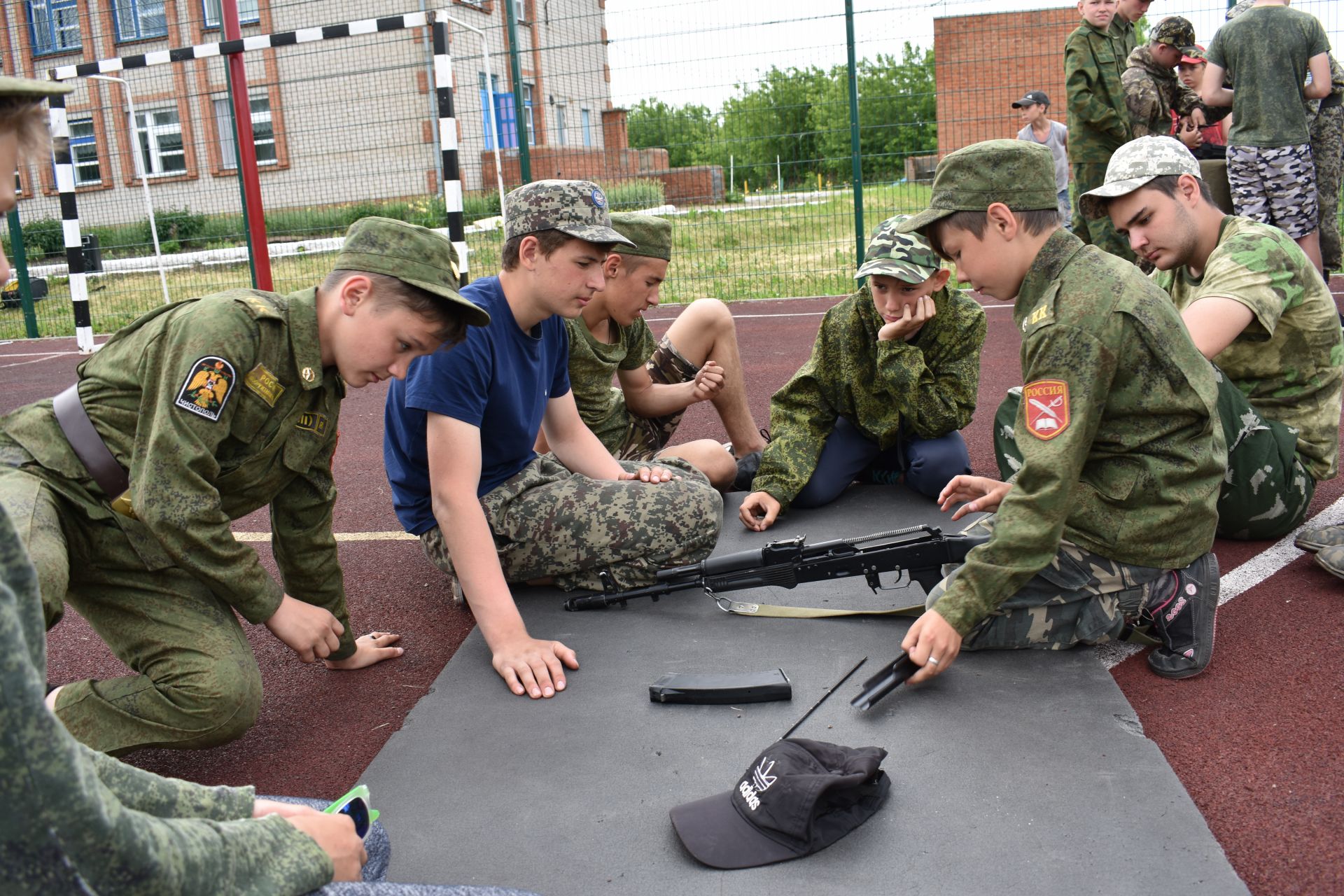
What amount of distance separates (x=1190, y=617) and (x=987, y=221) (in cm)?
126

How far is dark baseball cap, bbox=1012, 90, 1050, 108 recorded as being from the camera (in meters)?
9.91

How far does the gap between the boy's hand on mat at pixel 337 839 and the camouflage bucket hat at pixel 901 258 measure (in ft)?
9.30

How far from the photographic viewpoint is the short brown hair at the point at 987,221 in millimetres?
2893

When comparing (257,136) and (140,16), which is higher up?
(140,16)

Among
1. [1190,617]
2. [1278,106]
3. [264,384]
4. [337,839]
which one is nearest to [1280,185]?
[1278,106]

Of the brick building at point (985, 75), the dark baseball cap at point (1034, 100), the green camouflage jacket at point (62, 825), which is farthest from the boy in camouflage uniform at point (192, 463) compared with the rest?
the dark baseball cap at point (1034, 100)

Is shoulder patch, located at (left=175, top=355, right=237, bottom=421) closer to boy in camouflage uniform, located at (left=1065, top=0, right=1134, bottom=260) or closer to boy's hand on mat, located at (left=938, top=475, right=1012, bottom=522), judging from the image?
boy's hand on mat, located at (left=938, top=475, right=1012, bottom=522)

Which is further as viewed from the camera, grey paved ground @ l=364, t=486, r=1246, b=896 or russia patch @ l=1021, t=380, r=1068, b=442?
russia patch @ l=1021, t=380, r=1068, b=442

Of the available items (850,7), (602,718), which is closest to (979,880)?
(602,718)

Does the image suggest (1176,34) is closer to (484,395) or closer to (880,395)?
(880,395)

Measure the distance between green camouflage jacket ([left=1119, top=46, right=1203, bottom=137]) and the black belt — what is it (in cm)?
701

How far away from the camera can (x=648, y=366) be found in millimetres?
5203

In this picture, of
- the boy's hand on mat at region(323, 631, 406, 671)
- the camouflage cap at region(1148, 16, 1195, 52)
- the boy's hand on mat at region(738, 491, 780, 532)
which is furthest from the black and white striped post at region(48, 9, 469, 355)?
the camouflage cap at region(1148, 16, 1195, 52)

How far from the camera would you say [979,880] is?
206cm
